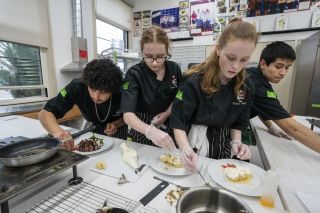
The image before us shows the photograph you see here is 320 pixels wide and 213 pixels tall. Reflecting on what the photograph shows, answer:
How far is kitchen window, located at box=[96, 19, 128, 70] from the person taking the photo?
325cm

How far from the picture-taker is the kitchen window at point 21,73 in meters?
2.10

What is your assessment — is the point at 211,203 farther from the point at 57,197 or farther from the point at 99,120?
the point at 99,120

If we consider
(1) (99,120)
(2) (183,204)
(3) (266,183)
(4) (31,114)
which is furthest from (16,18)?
(3) (266,183)

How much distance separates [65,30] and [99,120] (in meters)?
1.88

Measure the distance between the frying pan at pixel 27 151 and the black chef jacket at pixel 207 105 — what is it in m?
0.59

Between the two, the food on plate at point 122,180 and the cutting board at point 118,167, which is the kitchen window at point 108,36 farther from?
the food on plate at point 122,180

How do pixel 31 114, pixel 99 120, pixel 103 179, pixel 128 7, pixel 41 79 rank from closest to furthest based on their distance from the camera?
pixel 103 179, pixel 99 120, pixel 31 114, pixel 41 79, pixel 128 7

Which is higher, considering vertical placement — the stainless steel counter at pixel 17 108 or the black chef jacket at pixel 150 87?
the black chef jacket at pixel 150 87

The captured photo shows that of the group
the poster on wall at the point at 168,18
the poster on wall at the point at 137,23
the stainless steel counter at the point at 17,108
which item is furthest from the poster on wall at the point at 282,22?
the stainless steel counter at the point at 17,108

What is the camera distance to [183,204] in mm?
545

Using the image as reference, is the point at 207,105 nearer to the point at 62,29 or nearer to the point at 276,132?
the point at 276,132

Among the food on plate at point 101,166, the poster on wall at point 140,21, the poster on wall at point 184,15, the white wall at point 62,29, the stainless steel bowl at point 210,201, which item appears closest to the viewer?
A: the stainless steel bowl at point 210,201

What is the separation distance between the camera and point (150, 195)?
2.12 ft

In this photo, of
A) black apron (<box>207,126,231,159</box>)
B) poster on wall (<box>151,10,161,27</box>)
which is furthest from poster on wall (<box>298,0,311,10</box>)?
black apron (<box>207,126,231,159</box>)
